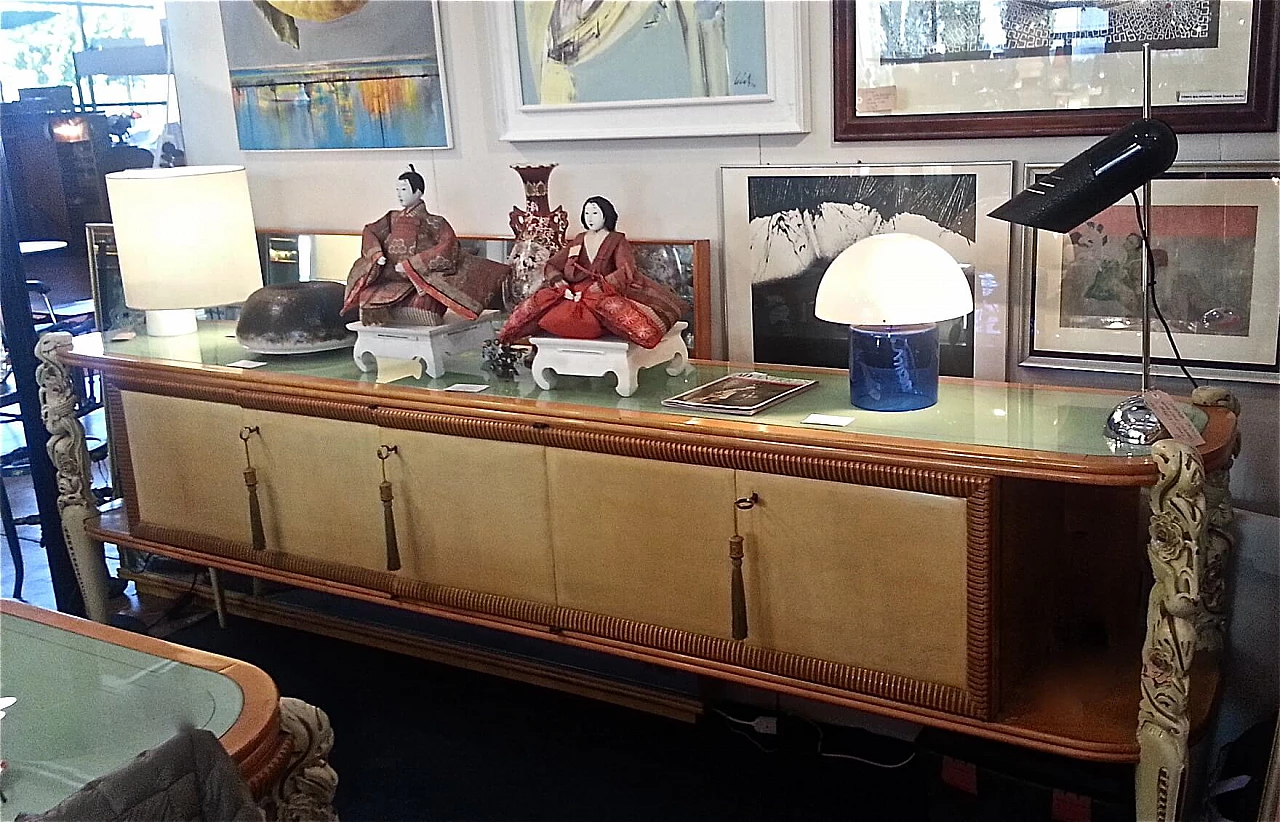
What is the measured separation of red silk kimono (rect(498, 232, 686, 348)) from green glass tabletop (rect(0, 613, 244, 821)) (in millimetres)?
1014

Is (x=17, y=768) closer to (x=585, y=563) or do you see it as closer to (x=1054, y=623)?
(x=585, y=563)

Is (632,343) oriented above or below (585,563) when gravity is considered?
above

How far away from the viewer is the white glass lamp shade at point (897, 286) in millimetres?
2102

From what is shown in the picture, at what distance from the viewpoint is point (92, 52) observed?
139 inches

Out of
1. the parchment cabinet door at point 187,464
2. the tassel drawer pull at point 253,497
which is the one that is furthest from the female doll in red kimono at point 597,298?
the parchment cabinet door at point 187,464

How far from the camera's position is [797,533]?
210cm

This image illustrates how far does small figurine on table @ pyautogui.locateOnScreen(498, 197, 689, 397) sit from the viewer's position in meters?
2.37

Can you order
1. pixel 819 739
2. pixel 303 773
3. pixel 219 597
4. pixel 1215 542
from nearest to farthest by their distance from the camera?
1. pixel 303 773
2. pixel 1215 542
3. pixel 819 739
4. pixel 219 597

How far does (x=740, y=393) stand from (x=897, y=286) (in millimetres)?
382

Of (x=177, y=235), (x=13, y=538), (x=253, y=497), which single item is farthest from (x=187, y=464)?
(x=13, y=538)

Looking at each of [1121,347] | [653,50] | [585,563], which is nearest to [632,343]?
[585,563]

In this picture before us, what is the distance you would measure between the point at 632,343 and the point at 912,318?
560 millimetres

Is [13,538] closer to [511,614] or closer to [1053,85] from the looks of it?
[511,614]

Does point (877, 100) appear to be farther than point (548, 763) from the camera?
No
